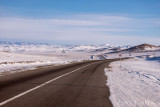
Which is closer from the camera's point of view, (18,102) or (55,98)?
(18,102)

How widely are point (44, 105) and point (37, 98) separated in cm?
105

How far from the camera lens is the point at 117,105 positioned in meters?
6.64

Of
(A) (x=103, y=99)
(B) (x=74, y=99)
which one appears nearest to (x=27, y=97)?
(B) (x=74, y=99)

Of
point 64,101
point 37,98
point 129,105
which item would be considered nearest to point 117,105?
point 129,105

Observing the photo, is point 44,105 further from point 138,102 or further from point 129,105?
point 138,102

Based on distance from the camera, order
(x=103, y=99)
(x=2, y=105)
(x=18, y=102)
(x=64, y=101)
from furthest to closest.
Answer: (x=103, y=99) → (x=64, y=101) → (x=18, y=102) → (x=2, y=105)

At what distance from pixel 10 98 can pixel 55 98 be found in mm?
1658

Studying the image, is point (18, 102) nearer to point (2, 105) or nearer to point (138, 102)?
point (2, 105)

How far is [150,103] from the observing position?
7168 mm

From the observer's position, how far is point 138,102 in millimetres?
7211

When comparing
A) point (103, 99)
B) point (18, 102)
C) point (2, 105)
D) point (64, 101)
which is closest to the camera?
point (2, 105)

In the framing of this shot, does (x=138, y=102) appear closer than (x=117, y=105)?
No

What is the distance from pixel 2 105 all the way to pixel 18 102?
0.59 m

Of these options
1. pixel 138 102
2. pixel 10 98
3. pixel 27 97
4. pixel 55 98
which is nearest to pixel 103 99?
pixel 138 102
